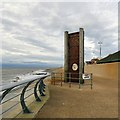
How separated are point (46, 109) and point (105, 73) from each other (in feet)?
90.7

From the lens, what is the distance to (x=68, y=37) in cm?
2041

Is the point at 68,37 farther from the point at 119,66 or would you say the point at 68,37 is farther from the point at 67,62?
the point at 119,66

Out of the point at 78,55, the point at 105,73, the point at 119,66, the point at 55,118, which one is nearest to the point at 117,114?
the point at 55,118

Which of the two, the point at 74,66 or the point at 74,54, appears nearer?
the point at 74,66

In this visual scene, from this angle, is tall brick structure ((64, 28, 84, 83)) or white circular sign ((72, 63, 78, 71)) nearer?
tall brick structure ((64, 28, 84, 83))

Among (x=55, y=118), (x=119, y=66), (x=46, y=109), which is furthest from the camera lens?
(x=119, y=66)

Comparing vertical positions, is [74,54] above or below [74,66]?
above

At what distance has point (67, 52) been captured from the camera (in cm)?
2038

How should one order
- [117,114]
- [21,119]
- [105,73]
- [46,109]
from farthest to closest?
[105,73]
[46,109]
[117,114]
[21,119]

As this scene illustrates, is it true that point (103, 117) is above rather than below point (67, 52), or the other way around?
below

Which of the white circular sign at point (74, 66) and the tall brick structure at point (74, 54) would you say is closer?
the tall brick structure at point (74, 54)

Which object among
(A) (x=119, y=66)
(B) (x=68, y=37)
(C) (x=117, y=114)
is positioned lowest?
(C) (x=117, y=114)

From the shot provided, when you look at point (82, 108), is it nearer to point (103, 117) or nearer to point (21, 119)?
point (103, 117)

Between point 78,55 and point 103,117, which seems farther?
point 78,55
